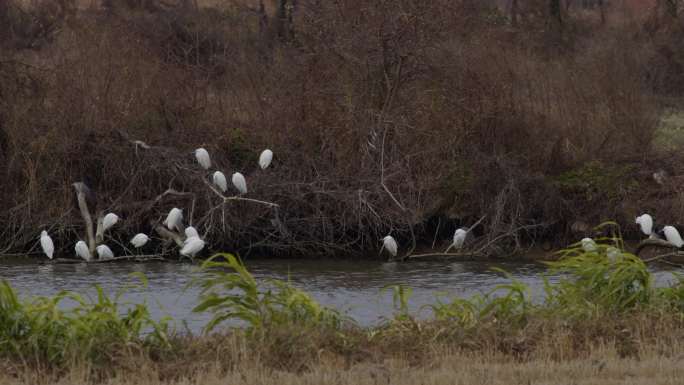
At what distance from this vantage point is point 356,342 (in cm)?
926

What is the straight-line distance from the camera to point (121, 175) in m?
19.7

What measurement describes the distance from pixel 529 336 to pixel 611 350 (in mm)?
651

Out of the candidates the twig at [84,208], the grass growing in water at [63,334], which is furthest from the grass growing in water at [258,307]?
the twig at [84,208]

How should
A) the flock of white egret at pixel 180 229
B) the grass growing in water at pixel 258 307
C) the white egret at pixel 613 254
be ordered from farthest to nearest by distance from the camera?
1. the flock of white egret at pixel 180 229
2. the white egret at pixel 613 254
3. the grass growing in water at pixel 258 307

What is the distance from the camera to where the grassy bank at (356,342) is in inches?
328

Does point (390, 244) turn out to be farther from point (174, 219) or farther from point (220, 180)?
point (174, 219)

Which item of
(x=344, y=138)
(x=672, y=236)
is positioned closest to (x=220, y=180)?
(x=344, y=138)

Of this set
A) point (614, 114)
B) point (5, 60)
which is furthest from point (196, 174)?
point (614, 114)

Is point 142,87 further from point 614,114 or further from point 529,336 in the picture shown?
point 529,336

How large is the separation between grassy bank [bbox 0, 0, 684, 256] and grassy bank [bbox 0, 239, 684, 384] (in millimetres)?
9031

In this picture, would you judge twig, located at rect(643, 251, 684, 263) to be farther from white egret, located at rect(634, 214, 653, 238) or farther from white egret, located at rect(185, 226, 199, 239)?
white egret, located at rect(185, 226, 199, 239)

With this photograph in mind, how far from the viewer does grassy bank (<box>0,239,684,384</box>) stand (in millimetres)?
8328

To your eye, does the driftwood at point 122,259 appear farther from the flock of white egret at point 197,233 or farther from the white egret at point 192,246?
the white egret at point 192,246

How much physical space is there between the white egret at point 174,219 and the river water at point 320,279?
0.57m
